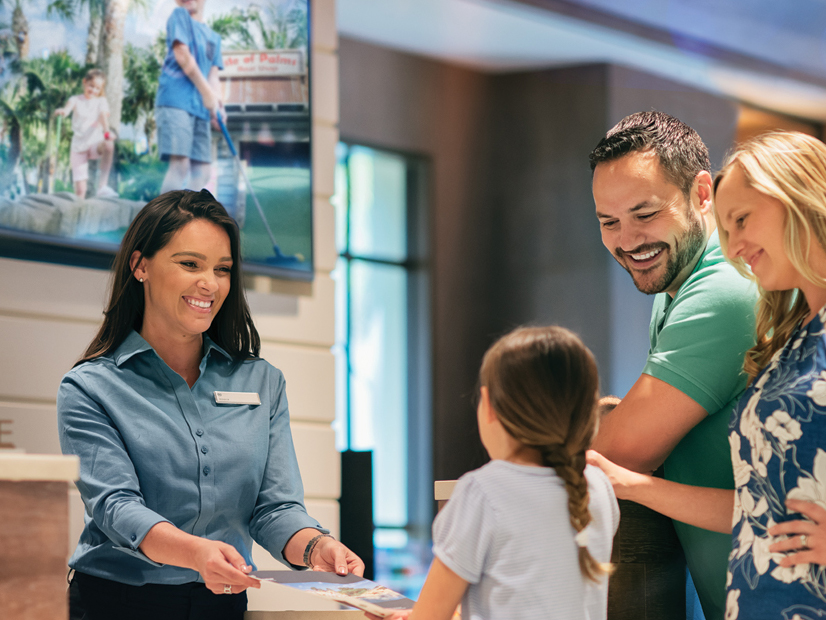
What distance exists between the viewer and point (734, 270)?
5.78 ft

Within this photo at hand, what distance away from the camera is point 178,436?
1.85 meters

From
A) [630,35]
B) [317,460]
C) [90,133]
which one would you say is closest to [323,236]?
[317,460]

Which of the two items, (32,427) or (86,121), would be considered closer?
(32,427)

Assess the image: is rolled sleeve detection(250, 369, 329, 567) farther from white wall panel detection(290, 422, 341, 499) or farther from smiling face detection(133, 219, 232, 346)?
white wall panel detection(290, 422, 341, 499)

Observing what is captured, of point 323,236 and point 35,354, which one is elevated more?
point 323,236

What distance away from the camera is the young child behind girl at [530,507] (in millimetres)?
1292

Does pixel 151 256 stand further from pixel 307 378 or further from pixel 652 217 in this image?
pixel 307 378

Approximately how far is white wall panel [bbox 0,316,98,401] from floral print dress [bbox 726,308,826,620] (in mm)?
1805

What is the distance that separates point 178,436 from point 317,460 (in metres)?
1.33

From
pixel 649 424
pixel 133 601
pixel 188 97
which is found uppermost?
pixel 188 97

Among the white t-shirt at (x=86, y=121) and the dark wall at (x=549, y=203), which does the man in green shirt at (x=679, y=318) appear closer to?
the white t-shirt at (x=86, y=121)

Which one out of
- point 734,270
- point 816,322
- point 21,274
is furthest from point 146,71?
point 816,322

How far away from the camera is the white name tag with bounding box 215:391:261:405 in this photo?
195 centimetres

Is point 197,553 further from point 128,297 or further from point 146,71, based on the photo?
point 146,71
